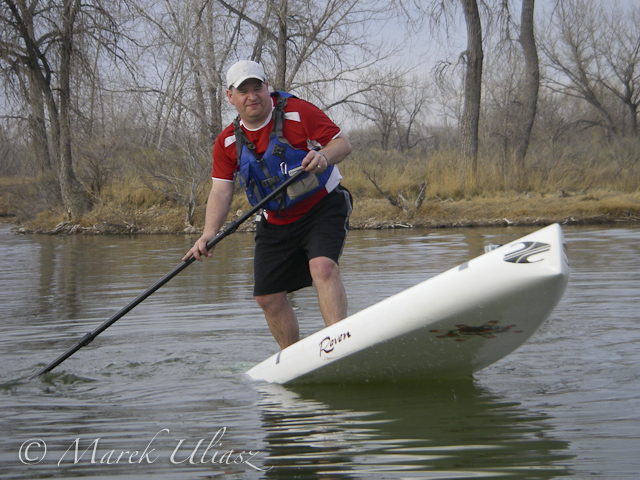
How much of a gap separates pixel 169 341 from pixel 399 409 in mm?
2175

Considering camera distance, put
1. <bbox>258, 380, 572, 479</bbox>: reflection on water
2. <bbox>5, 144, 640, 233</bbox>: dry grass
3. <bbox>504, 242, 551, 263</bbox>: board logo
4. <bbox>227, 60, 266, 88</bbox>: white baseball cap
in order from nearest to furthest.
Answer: <bbox>258, 380, 572, 479</bbox>: reflection on water
<bbox>504, 242, 551, 263</bbox>: board logo
<bbox>227, 60, 266, 88</bbox>: white baseball cap
<bbox>5, 144, 640, 233</bbox>: dry grass

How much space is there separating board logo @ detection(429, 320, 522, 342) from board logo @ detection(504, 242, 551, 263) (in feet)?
1.18

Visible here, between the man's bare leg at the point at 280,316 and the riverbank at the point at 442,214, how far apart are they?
1108cm

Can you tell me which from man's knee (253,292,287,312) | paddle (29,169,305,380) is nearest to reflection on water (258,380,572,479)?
man's knee (253,292,287,312)

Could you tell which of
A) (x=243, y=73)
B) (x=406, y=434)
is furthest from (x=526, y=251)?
(x=243, y=73)

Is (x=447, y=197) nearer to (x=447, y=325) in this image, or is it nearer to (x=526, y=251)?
(x=447, y=325)

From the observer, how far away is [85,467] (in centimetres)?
259

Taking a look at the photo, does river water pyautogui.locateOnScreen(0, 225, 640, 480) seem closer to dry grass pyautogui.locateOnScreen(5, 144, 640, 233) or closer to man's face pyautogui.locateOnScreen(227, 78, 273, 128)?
man's face pyautogui.locateOnScreen(227, 78, 273, 128)

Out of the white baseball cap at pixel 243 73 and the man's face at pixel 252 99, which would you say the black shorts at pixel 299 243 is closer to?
the man's face at pixel 252 99

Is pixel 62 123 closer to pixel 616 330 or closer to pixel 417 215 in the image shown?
pixel 417 215

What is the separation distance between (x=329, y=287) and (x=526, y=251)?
1136mm

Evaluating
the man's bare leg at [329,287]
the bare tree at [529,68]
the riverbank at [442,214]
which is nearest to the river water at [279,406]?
the man's bare leg at [329,287]

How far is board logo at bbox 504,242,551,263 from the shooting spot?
2.88 m

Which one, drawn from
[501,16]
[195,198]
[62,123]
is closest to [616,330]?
[195,198]
